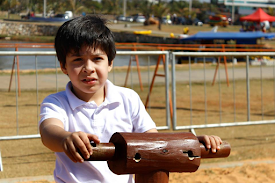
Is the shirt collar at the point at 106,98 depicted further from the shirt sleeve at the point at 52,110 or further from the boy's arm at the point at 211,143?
the boy's arm at the point at 211,143

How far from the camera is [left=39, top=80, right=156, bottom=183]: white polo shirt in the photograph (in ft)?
6.60

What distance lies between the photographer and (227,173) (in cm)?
506

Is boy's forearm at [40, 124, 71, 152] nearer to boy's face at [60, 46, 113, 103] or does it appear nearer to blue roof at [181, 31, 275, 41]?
boy's face at [60, 46, 113, 103]

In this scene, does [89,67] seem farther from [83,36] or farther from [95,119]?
[95,119]

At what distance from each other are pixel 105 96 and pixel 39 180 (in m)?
2.75

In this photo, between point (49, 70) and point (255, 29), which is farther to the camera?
point (255, 29)

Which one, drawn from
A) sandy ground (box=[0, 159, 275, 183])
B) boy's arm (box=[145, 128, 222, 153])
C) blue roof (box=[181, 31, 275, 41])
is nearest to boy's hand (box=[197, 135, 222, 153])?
boy's arm (box=[145, 128, 222, 153])

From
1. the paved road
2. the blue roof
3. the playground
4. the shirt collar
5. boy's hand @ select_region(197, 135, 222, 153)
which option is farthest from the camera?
the blue roof

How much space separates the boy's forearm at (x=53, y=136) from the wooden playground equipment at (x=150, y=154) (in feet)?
0.68

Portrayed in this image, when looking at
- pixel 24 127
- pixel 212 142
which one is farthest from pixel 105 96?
pixel 24 127

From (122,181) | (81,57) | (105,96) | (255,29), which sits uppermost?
(81,57)

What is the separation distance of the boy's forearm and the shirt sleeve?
0.40 ft

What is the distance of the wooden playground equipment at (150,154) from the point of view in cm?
140

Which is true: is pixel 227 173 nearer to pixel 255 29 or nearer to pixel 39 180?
pixel 39 180
